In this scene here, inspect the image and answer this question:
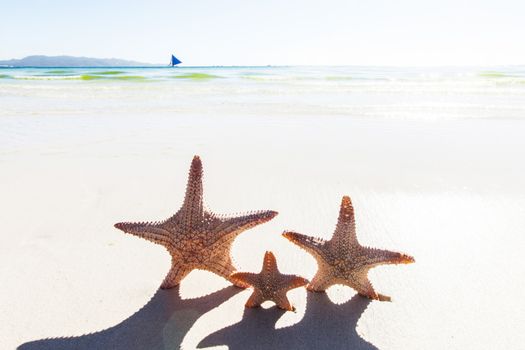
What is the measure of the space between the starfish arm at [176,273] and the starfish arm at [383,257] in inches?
48.0

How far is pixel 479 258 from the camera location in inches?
138

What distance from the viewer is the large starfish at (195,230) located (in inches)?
113

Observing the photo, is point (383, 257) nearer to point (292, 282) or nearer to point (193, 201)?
point (292, 282)

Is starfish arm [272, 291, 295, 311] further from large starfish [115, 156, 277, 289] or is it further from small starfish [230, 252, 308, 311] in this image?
large starfish [115, 156, 277, 289]

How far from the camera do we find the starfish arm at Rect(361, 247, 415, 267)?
105 inches

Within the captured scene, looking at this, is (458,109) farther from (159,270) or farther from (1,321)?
(1,321)

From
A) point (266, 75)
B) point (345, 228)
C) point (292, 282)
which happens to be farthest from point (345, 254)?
point (266, 75)

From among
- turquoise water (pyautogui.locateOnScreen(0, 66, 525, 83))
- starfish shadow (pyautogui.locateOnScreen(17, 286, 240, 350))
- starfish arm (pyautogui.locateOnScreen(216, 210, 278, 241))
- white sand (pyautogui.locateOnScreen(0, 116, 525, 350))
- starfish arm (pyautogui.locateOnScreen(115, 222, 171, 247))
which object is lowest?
starfish shadow (pyautogui.locateOnScreen(17, 286, 240, 350))

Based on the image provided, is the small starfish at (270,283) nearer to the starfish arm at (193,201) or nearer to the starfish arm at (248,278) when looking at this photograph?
the starfish arm at (248,278)

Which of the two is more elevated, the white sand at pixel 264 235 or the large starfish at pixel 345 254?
the large starfish at pixel 345 254

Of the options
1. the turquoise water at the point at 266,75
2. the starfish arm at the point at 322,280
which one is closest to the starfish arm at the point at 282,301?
the starfish arm at the point at 322,280

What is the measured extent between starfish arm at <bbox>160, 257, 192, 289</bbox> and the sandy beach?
0.10 metres

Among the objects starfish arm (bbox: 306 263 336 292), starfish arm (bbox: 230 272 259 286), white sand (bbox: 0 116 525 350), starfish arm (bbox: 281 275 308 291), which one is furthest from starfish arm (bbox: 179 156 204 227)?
starfish arm (bbox: 306 263 336 292)

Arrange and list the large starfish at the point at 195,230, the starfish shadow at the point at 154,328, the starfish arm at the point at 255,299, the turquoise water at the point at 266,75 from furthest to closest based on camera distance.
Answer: the turquoise water at the point at 266,75, the large starfish at the point at 195,230, the starfish arm at the point at 255,299, the starfish shadow at the point at 154,328
